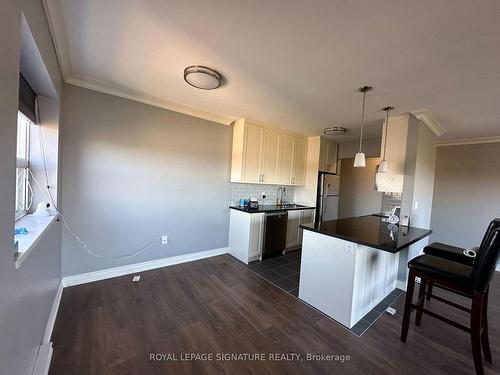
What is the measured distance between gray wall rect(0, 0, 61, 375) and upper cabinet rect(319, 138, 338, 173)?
13.8 feet

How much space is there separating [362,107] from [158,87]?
2.51m

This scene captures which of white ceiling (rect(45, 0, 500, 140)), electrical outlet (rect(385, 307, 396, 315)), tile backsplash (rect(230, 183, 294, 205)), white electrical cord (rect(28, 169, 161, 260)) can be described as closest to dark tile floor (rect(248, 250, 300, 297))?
electrical outlet (rect(385, 307, 396, 315))

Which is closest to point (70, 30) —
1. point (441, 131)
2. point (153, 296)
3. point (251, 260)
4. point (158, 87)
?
point (158, 87)

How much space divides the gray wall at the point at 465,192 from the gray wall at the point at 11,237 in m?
5.88

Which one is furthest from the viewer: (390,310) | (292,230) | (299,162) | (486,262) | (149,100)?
(299,162)

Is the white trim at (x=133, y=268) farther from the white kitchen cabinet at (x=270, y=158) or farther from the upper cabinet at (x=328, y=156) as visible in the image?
the upper cabinet at (x=328, y=156)

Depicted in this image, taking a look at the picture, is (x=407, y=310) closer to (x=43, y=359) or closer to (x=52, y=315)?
(x=43, y=359)

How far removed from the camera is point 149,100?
107 inches

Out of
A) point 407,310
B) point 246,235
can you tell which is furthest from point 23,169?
point 407,310

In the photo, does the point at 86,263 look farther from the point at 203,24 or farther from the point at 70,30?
the point at 203,24

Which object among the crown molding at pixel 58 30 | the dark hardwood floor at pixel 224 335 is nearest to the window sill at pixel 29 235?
the dark hardwood floor at pixel 224 335

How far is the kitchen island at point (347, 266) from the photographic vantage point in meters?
1.87

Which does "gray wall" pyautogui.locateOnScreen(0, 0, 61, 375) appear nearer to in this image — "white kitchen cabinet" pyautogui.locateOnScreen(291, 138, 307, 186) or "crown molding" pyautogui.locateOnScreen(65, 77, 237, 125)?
"crown molding" pyautogui.locateOnScreen(65, 77, 237, 125)

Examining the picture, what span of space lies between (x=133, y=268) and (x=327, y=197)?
13.0ft
